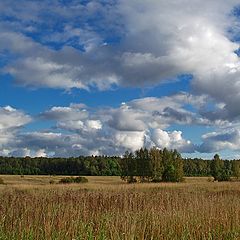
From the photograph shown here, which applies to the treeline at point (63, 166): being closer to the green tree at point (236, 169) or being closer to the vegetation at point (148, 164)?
the green tree at point (236, 169)

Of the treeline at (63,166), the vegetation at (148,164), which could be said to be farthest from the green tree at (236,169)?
the treeline at (63,166)

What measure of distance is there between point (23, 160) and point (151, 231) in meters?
149

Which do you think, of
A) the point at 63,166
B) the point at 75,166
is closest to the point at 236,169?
the point at 75,166

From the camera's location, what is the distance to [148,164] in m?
77.9

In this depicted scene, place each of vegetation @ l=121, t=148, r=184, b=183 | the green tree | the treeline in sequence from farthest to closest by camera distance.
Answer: the treeline, the green tree, vegetation @ l=121, t=148, r=184, b=183

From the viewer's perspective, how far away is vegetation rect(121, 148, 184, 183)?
77.2m

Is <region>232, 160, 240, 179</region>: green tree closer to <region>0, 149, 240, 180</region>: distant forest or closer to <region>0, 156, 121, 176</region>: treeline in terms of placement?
<region>0, 149, 240, 180</region>: distant forest

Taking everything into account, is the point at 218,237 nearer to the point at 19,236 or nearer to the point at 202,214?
the point at 202,214

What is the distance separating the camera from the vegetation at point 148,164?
77188 millimetres

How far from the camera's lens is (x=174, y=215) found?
32.9 feet

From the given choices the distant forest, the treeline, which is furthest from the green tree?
the treeline

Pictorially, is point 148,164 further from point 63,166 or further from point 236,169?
point 63,166

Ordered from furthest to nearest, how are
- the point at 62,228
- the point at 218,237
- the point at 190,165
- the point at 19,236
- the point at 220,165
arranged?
1. the point at 190,165
2. the point at 220,165
3. the point at 218,237
4. the point at 62,228
5. the point at 19,236

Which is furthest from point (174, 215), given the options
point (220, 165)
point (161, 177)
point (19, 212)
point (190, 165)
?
point (190, 165)
